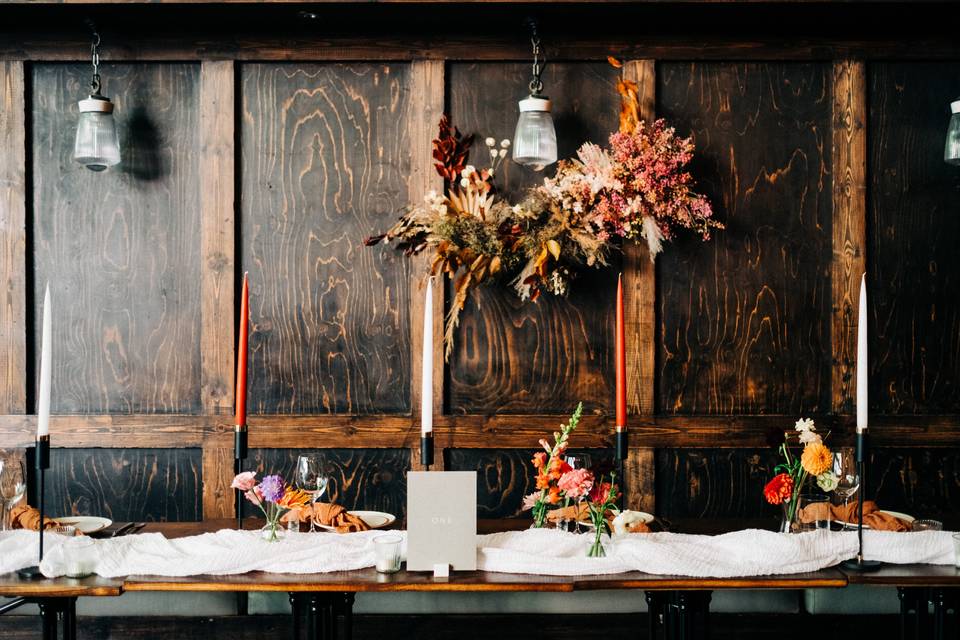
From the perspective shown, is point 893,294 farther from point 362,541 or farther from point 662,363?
point 362,541

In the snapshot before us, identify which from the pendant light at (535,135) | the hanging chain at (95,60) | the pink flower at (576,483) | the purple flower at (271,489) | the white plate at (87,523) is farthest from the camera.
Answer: the hanging chain at (95,60)

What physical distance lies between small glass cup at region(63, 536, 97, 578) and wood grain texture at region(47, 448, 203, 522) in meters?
1.34

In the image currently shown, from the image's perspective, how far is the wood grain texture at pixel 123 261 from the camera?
298cm

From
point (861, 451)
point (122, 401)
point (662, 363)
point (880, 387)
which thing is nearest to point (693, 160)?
point (662, 363)

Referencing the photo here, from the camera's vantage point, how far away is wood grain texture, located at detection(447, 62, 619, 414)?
2971mm

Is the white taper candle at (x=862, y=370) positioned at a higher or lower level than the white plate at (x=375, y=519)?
higher

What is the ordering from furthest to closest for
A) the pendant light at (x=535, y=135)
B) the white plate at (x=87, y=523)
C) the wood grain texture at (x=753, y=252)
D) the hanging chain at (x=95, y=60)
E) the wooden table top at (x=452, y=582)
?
the wood grain texture at (x=753, y=252), the hanging chain at (x=95, y=60), the pendant light at (x=535, y=135), the white plate at (x=87, y=523), the wooden table top at (x=452, y=582)

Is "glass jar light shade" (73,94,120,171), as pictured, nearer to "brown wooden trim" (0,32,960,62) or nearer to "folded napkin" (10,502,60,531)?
"brown wooden trim" (0,32,960,62)

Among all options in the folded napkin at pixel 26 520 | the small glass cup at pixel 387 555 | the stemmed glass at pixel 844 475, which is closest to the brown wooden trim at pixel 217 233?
the folded napkin at pixel 26 520

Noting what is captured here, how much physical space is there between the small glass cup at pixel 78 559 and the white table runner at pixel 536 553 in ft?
0.05

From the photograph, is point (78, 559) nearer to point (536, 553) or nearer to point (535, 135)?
point (536, 553)

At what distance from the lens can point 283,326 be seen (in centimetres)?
299

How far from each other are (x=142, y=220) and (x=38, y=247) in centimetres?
41

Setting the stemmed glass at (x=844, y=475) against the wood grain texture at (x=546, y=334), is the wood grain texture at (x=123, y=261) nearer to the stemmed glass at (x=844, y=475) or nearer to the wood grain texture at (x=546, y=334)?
the wood grain texture at (x=546, y=334)
